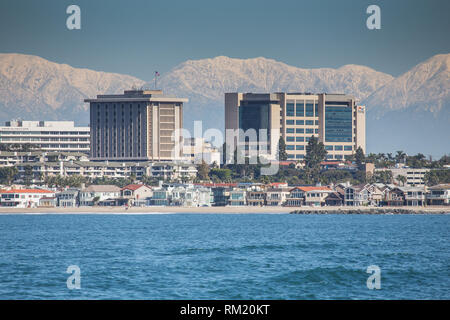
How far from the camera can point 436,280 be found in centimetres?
6969

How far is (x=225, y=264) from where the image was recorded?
8294 cm

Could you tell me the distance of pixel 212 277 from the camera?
71.6 metres

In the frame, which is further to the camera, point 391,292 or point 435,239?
point 435,239

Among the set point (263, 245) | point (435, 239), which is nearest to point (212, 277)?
point (263, 245)

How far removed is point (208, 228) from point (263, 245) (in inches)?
1766

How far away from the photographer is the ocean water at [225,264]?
208ft

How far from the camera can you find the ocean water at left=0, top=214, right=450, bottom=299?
6328 cm

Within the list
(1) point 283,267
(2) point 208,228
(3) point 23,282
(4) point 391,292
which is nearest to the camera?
(4) point 391,292

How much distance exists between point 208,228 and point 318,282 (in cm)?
8328
